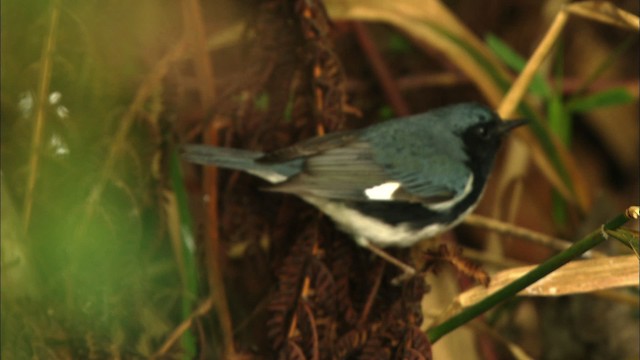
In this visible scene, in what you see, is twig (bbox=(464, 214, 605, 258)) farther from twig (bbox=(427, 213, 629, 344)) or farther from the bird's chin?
twig (bbox=(427, 213, 629, 344))

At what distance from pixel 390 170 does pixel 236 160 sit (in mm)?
514

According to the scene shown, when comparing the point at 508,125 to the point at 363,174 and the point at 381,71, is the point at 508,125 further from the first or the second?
the point at 381,71

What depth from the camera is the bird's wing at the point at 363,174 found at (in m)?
2.99

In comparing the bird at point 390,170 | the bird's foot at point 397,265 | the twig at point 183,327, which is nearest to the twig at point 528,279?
the bird's foot at point 397,265

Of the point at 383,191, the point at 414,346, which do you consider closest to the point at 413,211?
the point at 383,191

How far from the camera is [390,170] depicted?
10.4 feet

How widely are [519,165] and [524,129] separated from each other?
0.36 meters

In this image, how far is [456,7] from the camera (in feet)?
16.6

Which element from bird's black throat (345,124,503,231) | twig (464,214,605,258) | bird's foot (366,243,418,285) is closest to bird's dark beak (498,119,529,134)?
bird's black throat (345,124,503,231)

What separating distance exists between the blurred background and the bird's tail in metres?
0.13

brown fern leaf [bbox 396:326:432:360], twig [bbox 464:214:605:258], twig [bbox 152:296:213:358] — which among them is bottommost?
twig [bbox 464:214:605:258]

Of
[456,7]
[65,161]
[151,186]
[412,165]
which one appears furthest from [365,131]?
[456,7]

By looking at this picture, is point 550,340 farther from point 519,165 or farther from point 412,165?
point 412,165

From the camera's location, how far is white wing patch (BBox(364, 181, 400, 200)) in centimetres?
310
